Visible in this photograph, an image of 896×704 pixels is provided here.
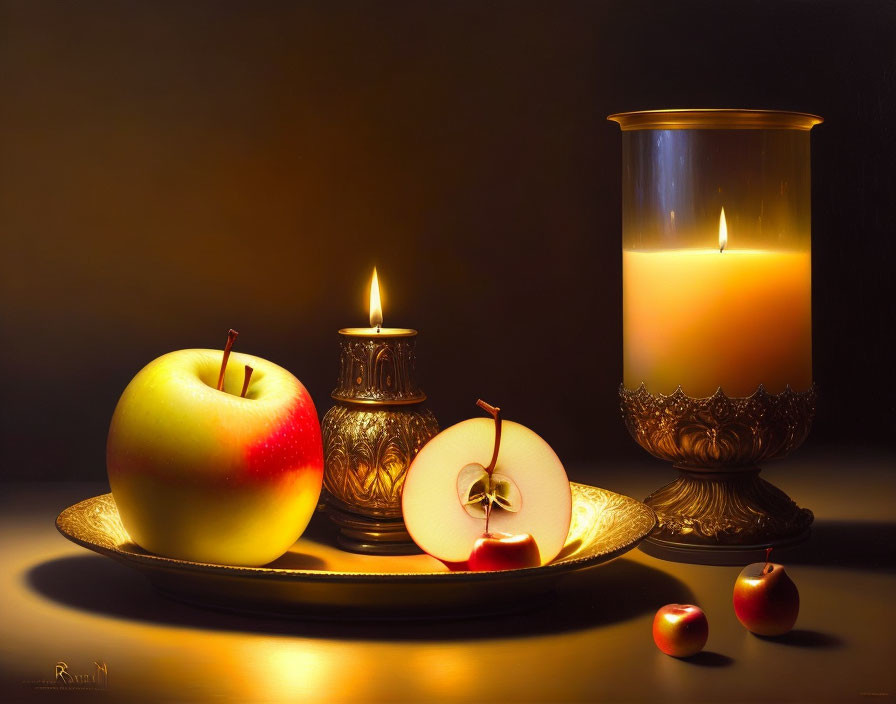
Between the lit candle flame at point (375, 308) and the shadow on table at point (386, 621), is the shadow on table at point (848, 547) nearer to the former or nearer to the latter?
the shadow on table at point (386, 621)

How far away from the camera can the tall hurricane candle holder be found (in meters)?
1.33

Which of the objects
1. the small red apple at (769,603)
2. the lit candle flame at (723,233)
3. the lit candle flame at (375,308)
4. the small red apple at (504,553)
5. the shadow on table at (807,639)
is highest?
the lit candle flame at (723,233)

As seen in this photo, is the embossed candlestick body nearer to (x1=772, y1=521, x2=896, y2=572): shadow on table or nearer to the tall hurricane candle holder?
the tall hurricane candle holder

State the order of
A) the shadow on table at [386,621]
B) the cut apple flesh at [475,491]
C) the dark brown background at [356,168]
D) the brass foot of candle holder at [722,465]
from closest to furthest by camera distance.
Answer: the shadow on table at [386,621], the cut apple flesh at [475,491], the brass foot of candle holder at [722,465], the dark brown background at [356,168]

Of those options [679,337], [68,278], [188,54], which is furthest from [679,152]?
[68,278]

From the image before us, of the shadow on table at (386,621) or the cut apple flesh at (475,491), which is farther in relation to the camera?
the cut apple flesh at (475,491)

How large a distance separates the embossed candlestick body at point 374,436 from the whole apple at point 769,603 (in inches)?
13.1

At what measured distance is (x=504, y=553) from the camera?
1.12m

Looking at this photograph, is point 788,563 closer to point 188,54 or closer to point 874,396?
point 874,396

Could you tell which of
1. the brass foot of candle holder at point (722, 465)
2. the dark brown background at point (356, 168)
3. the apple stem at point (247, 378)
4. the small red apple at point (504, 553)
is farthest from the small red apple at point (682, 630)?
the dark brown background at point (356, 168)

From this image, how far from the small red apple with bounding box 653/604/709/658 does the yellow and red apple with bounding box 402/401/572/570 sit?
0.18m

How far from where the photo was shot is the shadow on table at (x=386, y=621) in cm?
107

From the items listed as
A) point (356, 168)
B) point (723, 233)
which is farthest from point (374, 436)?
point (356, 168)

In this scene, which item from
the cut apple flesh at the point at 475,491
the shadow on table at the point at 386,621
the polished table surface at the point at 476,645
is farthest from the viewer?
the cut apple flesh at the point at 475,491
